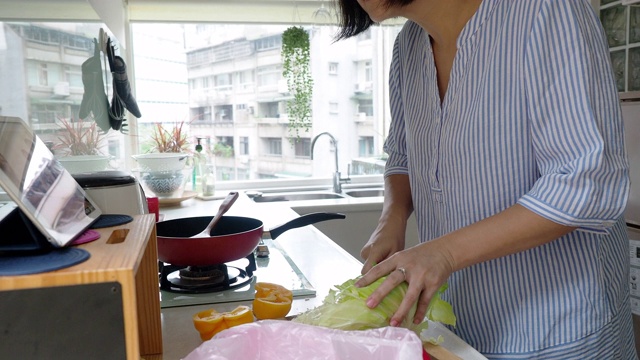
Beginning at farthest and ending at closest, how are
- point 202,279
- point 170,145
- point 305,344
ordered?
point 170,145, point 202,279, point 305,344

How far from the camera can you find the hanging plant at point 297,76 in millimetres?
3666

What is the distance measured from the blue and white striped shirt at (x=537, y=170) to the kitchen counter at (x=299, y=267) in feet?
1.01

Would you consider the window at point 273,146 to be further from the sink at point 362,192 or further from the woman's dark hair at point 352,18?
the woman's dark hair at point 352,18

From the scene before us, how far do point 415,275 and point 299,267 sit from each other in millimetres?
643

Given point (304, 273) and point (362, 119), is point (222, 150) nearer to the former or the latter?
point (362, 119)

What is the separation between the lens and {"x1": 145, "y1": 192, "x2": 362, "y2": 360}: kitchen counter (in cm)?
103

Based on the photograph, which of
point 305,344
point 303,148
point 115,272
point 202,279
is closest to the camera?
point 115,272

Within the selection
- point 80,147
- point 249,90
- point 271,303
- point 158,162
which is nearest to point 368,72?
point 249,90

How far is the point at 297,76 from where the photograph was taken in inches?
147

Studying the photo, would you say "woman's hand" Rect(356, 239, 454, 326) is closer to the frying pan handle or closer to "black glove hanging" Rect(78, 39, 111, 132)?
the frying pan handle

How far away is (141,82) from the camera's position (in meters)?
3.64

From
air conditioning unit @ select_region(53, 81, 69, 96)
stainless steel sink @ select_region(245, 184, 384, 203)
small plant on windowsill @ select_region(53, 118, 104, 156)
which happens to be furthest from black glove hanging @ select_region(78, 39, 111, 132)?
stainless steel sink @ select_region(245, 184, 384, 203)

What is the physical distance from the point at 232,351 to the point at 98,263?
272mm

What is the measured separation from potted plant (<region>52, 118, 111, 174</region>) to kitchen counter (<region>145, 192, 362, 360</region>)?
0.57m
